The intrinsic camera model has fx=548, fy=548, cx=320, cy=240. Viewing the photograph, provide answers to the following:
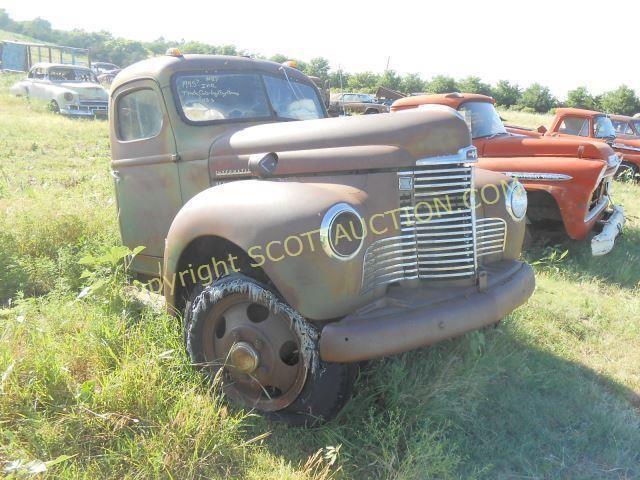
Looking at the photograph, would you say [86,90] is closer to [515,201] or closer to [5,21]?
[515,201]

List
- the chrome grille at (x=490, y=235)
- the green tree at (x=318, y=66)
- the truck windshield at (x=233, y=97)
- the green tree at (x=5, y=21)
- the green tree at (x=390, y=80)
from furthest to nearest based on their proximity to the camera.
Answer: the green tree at (x=5, y=21) → the green tree at (x=390, y=80) → the green tree at (x=318, y=66) → the truck windshield at (x=233, y=97) → the chrome grille at (x=490, y=235)

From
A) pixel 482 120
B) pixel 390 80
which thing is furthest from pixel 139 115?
pixel 390 80

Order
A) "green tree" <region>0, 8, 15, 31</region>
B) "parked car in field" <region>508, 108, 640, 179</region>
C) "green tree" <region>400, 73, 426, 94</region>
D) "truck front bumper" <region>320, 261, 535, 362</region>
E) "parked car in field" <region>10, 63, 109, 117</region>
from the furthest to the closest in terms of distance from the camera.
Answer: "green tree" <region>0, 8, 15, 31</region> < "green tree" <region>400, 73, 426, 94</region> < "parked car in field" <region>10, 63, 109, 117</region> < "parked car in field" <region>508, 108, 640, 179</region> < "truck front bumper" <region>320, 261, 535, 362</region>

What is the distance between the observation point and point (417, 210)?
2.64m

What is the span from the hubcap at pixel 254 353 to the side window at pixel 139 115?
5.05 feet

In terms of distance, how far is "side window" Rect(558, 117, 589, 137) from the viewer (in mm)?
9586

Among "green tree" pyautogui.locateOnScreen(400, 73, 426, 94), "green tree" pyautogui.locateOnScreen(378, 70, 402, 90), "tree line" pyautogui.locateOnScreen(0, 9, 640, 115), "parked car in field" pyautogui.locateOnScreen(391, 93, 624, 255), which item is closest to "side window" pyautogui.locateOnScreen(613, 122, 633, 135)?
"parked car in field" pyautogui.locateOnScreen(391, 93, 624, 255)

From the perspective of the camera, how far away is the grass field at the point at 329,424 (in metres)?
2.34

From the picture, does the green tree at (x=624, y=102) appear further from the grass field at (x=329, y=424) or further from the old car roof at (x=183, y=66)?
the old car roof at (x=183, y=66)

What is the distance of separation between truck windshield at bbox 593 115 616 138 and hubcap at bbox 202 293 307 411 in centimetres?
887

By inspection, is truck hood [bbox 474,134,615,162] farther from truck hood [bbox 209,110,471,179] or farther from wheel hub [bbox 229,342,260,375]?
wheel hub [bbox 229,342,260,375]

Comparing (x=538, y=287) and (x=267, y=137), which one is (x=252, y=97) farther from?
(x=538, y=287)

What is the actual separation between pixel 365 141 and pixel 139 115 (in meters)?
1.85

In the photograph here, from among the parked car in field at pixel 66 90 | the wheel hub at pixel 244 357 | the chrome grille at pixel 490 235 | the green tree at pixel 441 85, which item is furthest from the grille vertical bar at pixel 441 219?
the green tree at pixel 441 85
